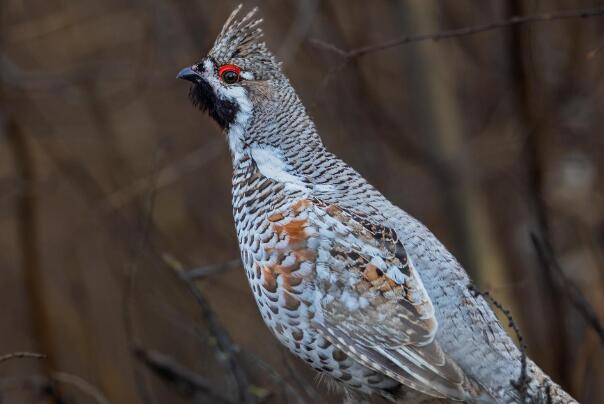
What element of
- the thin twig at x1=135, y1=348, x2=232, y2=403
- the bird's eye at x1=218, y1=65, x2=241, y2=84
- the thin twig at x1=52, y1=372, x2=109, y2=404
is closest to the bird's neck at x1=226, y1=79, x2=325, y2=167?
the bird's eye at x1=218, y1=65, x2=241, y2=84

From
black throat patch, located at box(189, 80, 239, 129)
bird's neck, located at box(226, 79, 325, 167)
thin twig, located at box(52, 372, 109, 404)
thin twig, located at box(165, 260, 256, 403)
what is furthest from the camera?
black throat patch, located at box(189, 80, 239, 129)

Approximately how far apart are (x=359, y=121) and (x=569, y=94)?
1741 millimetres

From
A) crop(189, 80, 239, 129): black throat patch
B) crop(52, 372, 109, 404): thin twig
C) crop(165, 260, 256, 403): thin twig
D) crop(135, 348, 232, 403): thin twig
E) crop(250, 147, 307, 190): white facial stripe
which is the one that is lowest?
crop(52, 372, 109, 404): thin twig

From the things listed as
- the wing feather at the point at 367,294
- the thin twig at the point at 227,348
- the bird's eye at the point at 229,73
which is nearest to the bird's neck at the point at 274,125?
the bird's eye at the point at 229,73

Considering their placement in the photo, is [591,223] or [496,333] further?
[591,223]

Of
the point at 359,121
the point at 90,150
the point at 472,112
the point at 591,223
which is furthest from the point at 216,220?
the point at 591,223

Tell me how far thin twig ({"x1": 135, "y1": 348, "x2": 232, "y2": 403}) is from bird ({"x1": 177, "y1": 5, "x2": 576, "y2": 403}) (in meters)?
0.73

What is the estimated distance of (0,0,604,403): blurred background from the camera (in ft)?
22.5

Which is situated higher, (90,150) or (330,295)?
(90,150)

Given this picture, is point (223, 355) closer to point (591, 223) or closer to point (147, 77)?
point (147, 77)

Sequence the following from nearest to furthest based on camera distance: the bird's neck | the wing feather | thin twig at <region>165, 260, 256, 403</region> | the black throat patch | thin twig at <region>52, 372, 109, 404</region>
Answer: the wing feather
thin twig at <region>165, 260, 256, 403</region>
thin twig at <region>52, 372, 109, 404</region>
the bird's neck
the black throat patch

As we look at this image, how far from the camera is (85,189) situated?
8078mm

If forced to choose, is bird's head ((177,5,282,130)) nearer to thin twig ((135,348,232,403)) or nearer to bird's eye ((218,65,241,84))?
bird's eye ((218,65,241,84))

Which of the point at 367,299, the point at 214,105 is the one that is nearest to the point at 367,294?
the point at 367,299
